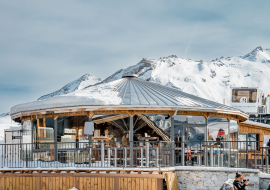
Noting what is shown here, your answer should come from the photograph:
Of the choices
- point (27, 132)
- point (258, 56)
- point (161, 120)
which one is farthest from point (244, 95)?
point (258, 56)

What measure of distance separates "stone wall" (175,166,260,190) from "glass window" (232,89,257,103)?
72.0 feet

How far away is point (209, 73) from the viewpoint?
11606cm

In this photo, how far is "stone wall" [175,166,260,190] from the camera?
12781 millimetres

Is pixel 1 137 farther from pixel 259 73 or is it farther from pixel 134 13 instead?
pixel 259 73

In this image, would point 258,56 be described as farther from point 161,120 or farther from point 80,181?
point 80,181

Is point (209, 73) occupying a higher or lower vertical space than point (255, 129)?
higher

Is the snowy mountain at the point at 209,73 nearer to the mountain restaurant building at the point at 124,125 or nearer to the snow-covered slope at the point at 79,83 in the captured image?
the snow-covered slope at the point at 79,83

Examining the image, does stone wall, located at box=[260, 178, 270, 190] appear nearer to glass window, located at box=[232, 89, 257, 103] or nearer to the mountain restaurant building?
the mountain restaurant building

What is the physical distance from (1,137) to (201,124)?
54.9 ft

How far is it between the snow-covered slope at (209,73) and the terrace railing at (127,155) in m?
79.4

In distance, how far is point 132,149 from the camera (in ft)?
46.1

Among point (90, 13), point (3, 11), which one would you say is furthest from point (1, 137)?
point (90, 13)

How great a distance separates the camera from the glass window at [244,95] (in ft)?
112

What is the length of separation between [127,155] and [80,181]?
224cm
